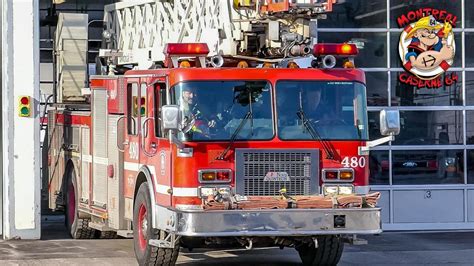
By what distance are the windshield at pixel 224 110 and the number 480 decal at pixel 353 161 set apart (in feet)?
2.71

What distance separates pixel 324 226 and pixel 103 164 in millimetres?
3701

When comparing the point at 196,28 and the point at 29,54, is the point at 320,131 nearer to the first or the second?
the point at 196,28

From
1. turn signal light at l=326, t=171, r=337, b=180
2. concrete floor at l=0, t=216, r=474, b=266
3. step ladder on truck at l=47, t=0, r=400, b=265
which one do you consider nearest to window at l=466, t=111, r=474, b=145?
concrete floor at l=0, t=216, r=474, b=266

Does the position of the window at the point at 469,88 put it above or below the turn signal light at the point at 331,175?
above

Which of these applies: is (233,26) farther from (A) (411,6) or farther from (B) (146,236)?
(A) (411,6)

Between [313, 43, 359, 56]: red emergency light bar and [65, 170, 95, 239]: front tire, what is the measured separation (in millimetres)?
4894

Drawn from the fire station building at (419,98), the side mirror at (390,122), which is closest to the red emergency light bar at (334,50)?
the side mirror at (390,122)

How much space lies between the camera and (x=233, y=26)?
1190cm

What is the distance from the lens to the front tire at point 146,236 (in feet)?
37.4

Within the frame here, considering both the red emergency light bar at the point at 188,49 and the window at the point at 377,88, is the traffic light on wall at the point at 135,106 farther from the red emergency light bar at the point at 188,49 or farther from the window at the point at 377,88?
the window at the point at 377,88

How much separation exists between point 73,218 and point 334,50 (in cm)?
550

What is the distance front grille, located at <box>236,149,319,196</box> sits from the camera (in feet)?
36.2

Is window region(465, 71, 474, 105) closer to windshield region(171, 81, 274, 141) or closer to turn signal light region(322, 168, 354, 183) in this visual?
turn signal light region(322, 168, 354, 183)

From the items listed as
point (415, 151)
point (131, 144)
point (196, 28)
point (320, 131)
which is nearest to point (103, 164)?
point (131, 144)
